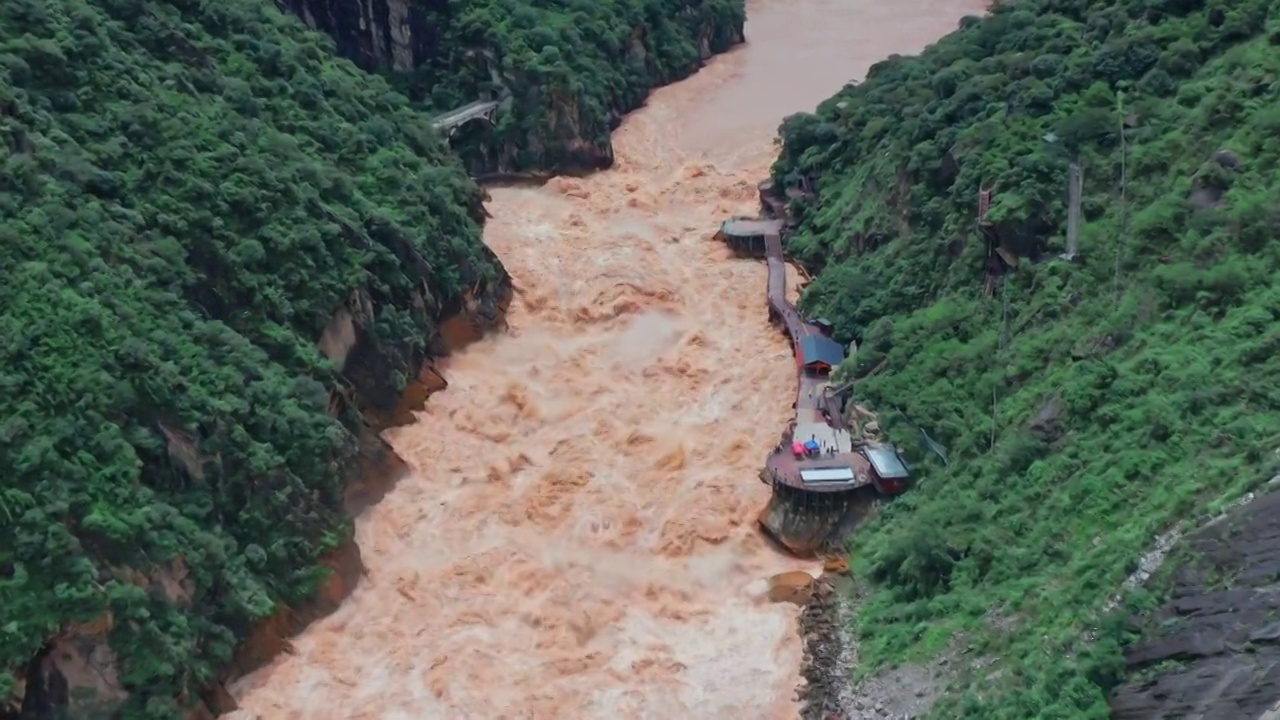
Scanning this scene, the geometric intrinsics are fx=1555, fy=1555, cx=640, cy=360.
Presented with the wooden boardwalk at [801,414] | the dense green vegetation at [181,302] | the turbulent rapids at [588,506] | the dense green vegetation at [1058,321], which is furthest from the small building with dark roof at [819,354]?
the dense green vegetation at [181,302]

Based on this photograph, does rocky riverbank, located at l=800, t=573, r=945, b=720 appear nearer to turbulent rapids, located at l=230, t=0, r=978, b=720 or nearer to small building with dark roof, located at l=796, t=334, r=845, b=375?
turbulent rapids, located at l=230, t=0, r=978, b=720

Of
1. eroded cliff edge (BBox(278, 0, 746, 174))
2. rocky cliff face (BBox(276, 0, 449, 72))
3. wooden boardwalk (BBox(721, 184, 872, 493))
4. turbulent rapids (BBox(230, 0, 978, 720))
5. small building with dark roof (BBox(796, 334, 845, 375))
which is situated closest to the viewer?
turbulent rapids (BBox(230, 0, 978, 720))

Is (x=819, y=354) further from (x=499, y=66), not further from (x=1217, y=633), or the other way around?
(x=499, y=66)

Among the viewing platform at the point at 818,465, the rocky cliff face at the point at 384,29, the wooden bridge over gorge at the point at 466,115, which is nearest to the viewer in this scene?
the viewing platform at the point at 818,465

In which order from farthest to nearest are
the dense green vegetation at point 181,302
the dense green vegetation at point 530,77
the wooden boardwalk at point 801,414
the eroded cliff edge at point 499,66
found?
1. the dense green vegetation at point 530,77
2. the eroded cliff edge at point 499,66
3. the wooden boardwalk at point 801,414
4. the dense green vegetation at point 181,302

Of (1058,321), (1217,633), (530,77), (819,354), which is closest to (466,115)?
(530,77)

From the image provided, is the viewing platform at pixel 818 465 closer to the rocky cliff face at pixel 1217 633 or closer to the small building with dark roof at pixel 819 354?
the small building with dark roof at pixel 819 354

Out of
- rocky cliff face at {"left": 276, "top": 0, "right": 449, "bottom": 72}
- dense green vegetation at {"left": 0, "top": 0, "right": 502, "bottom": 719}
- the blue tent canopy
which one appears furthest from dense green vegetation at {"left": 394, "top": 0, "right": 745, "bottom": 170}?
the blue tent canopy
